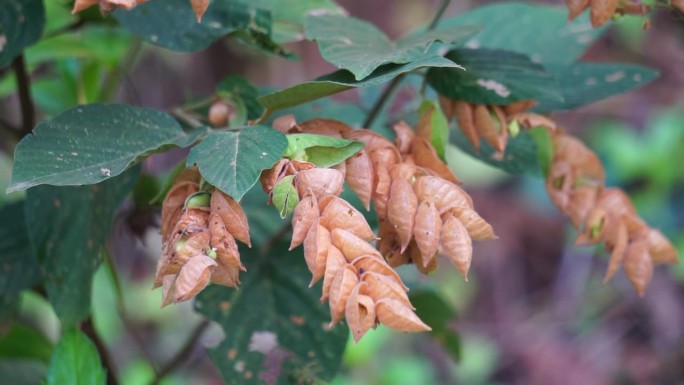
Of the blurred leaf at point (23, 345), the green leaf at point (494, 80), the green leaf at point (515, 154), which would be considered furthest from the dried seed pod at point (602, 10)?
the blurred leaf at point (23, 345)

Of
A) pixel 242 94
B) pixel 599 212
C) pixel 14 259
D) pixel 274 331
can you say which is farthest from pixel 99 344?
pixel 599 212

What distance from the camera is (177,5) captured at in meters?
0.84

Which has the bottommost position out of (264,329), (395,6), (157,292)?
(157,292)

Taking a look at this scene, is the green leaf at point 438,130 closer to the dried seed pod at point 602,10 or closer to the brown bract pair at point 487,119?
the brown bract pair at point 487,119

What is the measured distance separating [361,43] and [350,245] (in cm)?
24

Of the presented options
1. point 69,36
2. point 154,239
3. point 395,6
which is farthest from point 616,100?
point 69,36

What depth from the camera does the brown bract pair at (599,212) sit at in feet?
2.52

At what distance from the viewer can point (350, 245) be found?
21.8 inches

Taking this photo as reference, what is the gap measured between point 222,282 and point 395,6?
2.81 metres

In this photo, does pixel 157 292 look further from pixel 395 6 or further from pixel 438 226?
pixel 438 226

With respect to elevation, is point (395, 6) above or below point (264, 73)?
above

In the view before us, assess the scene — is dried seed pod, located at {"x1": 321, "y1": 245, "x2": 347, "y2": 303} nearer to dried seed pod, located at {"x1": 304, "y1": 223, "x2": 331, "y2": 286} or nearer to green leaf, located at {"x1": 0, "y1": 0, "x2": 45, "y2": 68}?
dried seed pod, located at {"x1": 304, "y1": 223, "x2": 331, "y2": 286}

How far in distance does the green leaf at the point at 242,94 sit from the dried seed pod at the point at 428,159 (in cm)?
18

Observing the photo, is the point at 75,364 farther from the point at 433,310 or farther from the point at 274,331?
the point at 433,310
